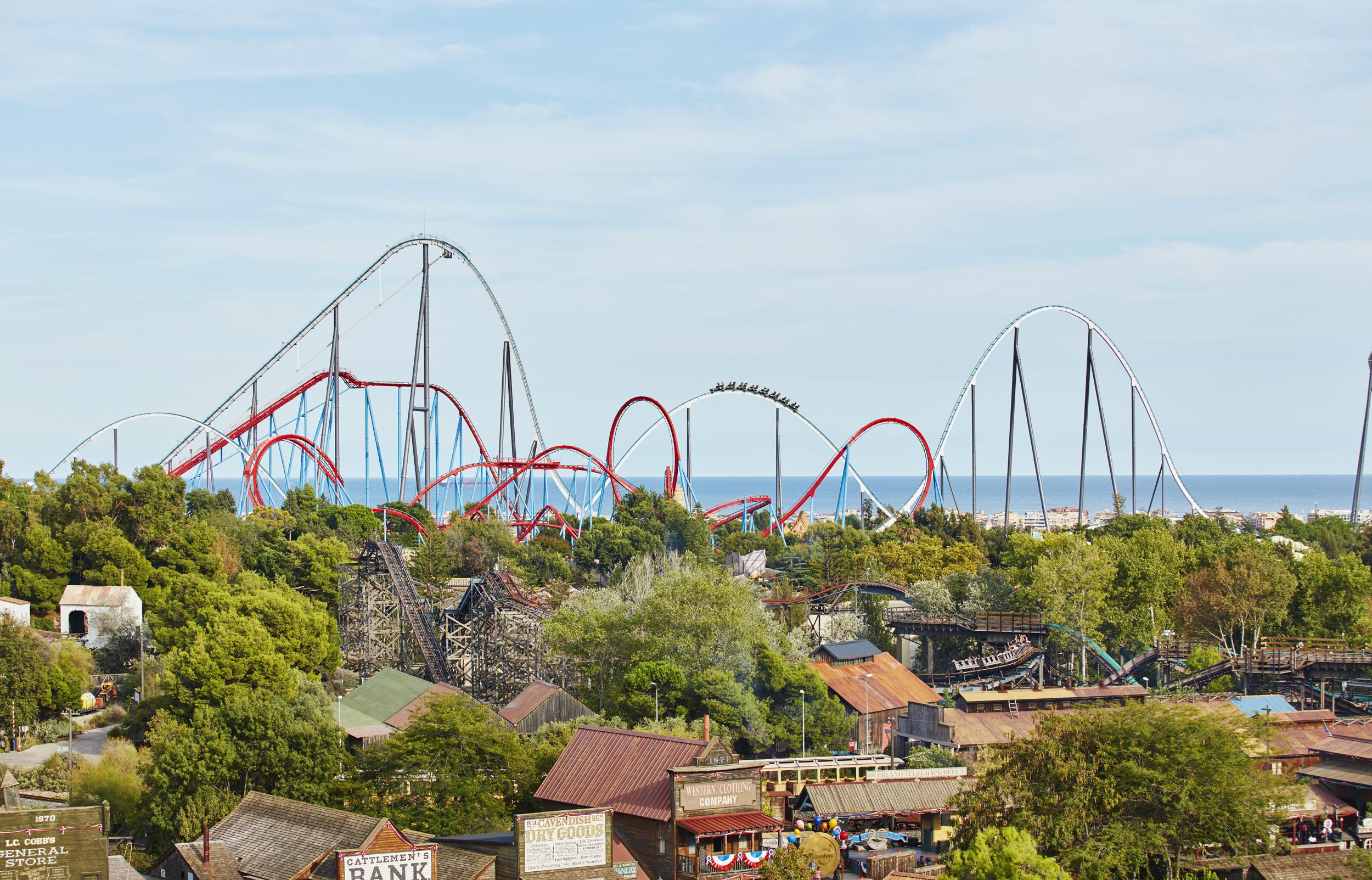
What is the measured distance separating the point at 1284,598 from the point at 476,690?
84.3 feet

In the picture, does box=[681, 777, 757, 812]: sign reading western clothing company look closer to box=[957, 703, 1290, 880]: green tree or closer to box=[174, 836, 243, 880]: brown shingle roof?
box=[957, 703, 1290, 880]: green tree

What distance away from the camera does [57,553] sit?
160 feet

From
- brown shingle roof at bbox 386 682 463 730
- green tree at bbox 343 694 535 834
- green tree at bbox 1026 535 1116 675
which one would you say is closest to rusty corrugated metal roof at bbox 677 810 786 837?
green tree at bbox 343 694 535 834

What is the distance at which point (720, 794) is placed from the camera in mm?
23250

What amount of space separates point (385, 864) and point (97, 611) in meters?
29.1

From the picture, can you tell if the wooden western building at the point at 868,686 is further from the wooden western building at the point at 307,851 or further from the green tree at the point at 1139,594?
the wooden western building at the point at 307,851

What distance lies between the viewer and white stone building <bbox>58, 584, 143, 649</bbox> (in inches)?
1796

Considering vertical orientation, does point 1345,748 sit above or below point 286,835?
below

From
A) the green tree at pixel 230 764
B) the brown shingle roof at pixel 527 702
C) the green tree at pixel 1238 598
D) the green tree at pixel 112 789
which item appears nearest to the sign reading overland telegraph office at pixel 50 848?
the green tree at pixel 230 764

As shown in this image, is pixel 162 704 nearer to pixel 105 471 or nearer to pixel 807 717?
pixel 807 717

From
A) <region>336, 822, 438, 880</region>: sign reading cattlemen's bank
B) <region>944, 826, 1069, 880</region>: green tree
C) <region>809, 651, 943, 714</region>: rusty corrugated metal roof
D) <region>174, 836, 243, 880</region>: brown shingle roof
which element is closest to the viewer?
<region>944, 826, 1069, 880</region>: green tree

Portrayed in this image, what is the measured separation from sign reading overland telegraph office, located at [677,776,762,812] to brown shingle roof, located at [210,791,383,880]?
4.90m

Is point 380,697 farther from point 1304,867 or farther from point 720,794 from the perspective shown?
point 1304,867

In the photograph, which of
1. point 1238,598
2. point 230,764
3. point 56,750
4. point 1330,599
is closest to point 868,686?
point 1238,598
